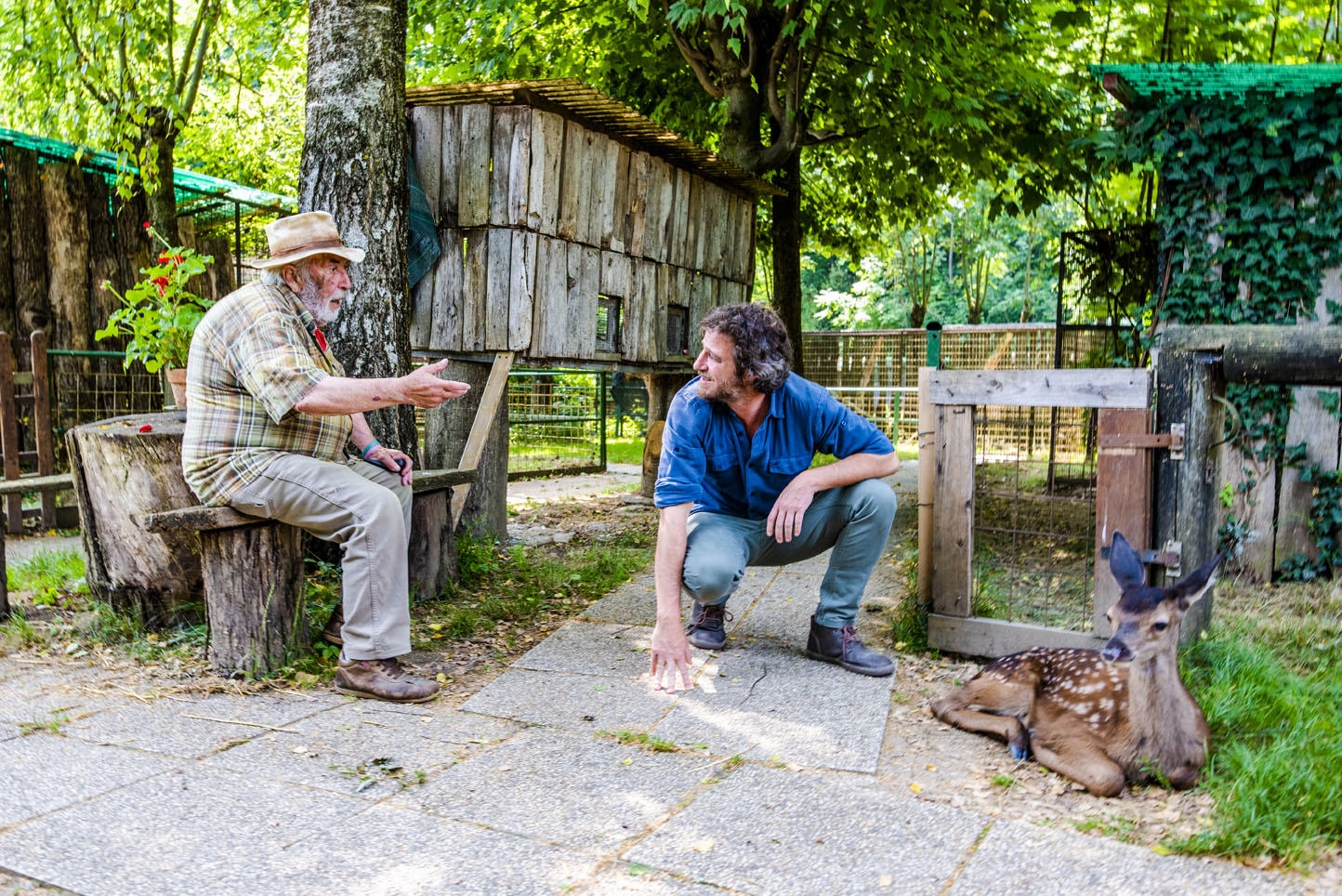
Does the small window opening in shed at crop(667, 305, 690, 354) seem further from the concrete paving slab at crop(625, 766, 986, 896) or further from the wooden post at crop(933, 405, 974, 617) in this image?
the concrete paving slab at crop(625, 766, 986, 896)

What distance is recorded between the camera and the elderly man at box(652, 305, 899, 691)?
3961mm

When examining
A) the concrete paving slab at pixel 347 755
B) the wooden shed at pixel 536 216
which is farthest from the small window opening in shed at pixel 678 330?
the concrete paving slab at pixel 347 755

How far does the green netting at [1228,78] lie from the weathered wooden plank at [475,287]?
13.2 ft

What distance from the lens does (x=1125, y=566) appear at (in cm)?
322

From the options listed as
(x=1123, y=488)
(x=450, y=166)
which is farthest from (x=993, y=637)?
(x=450, y=166)

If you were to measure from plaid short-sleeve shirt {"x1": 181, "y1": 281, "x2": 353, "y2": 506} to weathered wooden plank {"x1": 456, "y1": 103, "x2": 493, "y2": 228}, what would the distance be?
100 inches

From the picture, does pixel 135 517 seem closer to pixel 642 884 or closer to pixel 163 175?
pixel 642 884

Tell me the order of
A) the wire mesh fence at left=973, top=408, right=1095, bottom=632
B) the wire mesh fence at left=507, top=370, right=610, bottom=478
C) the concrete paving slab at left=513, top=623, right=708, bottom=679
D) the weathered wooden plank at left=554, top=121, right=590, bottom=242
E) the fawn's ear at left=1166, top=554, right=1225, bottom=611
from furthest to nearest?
the wire mesh fence at left=507, top=370, right=610, bottom=478 < the weathered wooden plank at left=554, top=121, right=590, bottom=242 < the wire mesh fence at left=973, top=408, right=1095, bottom=632 < the concrete paving slab at left=513, top=623, right=708, bottom=679 < the fawn's ear at left=1166, top=554, right=1225, bottom=611

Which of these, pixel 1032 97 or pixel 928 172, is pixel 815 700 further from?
pixel 928 172

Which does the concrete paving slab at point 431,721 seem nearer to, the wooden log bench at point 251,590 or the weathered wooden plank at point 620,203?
the wooden log bench at point 251,590

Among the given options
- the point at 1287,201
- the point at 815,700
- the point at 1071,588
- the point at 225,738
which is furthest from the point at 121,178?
the point at 1287,201

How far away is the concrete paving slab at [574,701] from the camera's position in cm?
370

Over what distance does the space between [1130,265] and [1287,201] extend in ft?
8.89

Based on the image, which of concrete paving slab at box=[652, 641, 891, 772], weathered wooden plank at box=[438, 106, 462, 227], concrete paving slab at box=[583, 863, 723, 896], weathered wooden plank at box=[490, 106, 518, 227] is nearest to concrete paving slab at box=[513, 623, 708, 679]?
concrete paving slab at box=[652, 641, 891, 772]
